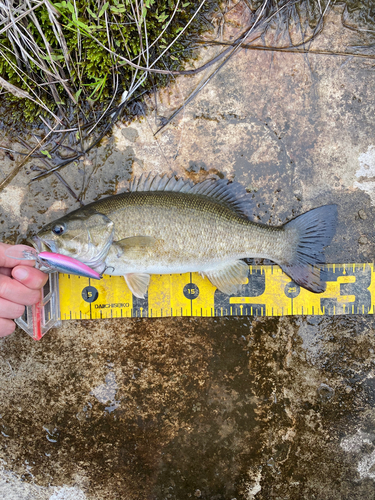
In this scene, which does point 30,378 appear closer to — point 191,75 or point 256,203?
point 256,203

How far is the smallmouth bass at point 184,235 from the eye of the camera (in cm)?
235

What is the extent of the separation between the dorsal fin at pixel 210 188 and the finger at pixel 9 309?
1.26 metres

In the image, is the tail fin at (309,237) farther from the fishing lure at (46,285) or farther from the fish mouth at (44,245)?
the fish mouth at (44,245)

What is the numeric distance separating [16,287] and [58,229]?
0.52 metres

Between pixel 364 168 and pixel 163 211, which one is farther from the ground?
pixel 364 168

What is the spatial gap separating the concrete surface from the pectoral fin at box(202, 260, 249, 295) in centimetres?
39

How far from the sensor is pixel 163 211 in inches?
95.3

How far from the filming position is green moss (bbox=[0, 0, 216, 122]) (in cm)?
243

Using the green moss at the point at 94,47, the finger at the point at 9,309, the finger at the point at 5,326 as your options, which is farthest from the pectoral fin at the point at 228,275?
the green moss at the point at 94,47

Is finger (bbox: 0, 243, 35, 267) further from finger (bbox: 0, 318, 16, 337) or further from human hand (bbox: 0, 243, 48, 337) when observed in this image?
finger (bbox: 0, 318, 16, 337)

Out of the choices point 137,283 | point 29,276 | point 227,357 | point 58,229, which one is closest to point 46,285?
point 29,276

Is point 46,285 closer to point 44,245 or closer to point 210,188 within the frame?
point 44,245

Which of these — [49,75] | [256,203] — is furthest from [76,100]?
[256,203]

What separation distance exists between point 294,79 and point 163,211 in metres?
1.73
